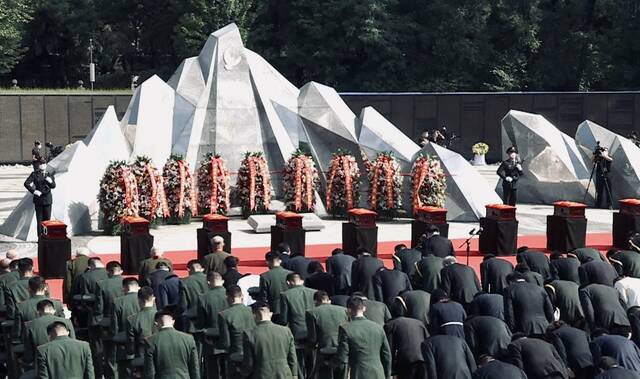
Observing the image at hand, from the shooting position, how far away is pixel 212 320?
41.8 ft

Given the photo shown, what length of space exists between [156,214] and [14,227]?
3133 millimetres

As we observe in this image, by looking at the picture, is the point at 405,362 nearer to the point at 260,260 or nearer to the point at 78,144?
the point at 260,260

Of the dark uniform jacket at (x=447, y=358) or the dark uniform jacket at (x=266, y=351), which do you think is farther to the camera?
the dark uniform jacket at (x=266, y=351)

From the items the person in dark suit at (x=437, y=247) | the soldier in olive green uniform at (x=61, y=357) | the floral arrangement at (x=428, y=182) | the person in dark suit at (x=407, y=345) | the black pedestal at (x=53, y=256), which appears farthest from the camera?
the floral arrangement at (x=428, y=182)

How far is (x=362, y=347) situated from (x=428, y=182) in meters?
16.0

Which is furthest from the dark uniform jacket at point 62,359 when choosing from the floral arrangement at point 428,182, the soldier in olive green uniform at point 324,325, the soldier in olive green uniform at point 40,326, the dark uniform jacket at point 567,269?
the floral arrangement at point 428,182

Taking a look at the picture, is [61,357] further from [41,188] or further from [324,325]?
[41,188]

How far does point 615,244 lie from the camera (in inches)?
931

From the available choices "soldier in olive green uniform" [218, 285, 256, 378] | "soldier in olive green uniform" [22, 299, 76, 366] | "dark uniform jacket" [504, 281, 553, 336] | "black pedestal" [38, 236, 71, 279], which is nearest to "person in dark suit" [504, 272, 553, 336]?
"dark uniform jacket" [504, 281, 553, 336]

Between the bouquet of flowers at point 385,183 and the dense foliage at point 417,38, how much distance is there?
27818mm

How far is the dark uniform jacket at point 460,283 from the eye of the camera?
46.8ft

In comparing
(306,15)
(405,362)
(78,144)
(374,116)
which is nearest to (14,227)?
(78,144)

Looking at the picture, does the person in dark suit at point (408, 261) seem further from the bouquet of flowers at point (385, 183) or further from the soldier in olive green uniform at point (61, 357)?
the bouquet of flowers at point (385, 183)

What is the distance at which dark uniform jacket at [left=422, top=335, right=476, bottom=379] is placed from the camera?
10.6 meters
